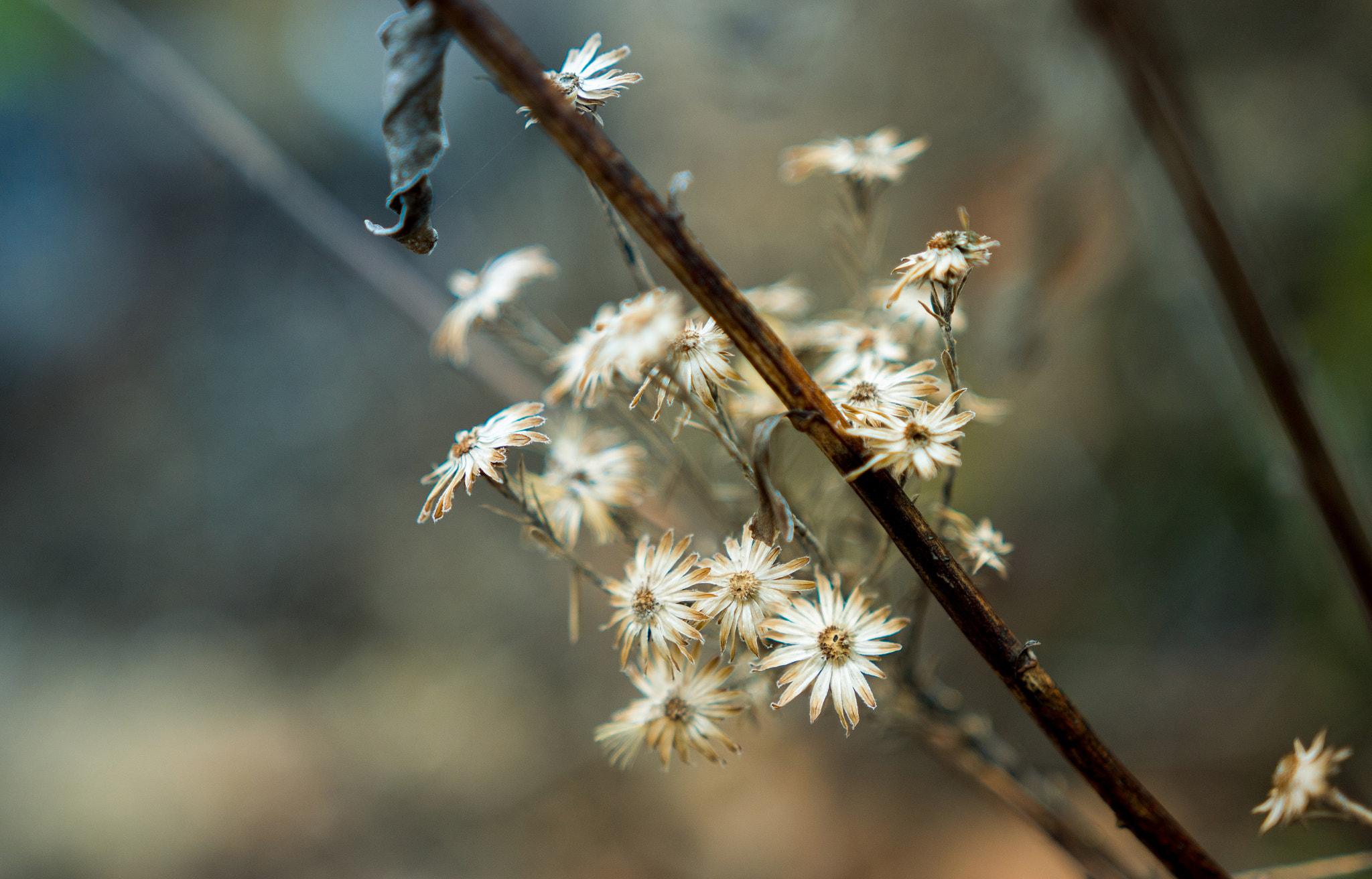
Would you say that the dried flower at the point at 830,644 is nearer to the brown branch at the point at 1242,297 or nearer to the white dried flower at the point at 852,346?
the white dried flower at the point at 852,346

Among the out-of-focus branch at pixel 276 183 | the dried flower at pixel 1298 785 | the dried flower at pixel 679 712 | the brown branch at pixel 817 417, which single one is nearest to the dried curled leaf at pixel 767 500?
the brown branch at pixel 817 417

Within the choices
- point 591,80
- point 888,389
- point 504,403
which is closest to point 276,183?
point 504,403

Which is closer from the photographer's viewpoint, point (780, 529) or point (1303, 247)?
point (780, 529)

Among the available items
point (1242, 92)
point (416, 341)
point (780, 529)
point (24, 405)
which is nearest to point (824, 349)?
point (780, 529)

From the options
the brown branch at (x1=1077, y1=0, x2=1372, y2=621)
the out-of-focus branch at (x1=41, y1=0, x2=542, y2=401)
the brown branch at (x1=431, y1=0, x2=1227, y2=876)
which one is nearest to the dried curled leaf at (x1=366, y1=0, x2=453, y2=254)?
the brown branch at (x1=431, y1=0, x2=1227, y2=876)

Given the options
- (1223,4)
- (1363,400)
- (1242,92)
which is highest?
(1223,4)

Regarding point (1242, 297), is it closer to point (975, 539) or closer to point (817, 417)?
point (975, 539)

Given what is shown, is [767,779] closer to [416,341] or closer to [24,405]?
[416,341]
